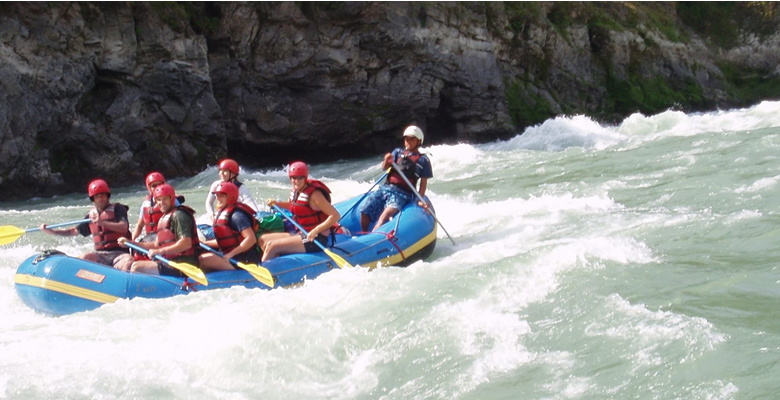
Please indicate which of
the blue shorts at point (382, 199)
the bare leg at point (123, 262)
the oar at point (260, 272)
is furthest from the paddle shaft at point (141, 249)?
the blue shorts at point (382, 199)

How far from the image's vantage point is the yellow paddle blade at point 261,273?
21.6 ft

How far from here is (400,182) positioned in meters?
8.82

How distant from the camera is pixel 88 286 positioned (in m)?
6.45

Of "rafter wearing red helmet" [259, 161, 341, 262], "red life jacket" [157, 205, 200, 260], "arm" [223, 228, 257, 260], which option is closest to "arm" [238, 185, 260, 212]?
"rafter wearing red helmet" [259, 161, 341, 262]

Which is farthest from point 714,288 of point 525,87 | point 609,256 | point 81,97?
point 525,87

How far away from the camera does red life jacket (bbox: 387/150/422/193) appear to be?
874 centimetres

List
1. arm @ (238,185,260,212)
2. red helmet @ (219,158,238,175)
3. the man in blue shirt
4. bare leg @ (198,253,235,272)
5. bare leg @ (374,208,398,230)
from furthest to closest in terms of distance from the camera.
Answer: the man in blue shirt < bare leg @ (374,208,398,230) < arm @ (238,185,260,212) < red helmet @ (219,158,238,175) < bare leg @ (198,253,235,272)

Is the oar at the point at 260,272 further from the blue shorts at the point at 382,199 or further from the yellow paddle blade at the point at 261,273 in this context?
the blue shorts at the point at 382,199

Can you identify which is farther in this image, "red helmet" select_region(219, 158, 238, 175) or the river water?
"red helmet" select_region(219, 158, 238, 175)

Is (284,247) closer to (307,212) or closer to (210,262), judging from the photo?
(307,212)

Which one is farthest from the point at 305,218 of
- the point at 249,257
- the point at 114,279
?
the point at 114,279

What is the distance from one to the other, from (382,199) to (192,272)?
2.92 m

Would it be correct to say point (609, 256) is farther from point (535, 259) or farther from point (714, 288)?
point (714, 288)

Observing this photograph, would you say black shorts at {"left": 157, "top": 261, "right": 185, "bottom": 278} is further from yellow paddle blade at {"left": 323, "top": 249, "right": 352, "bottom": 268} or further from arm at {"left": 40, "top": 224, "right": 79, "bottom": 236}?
yellow paddle blade at {"left": 323, "top": 249, "right": 352, "bottom": 268}
